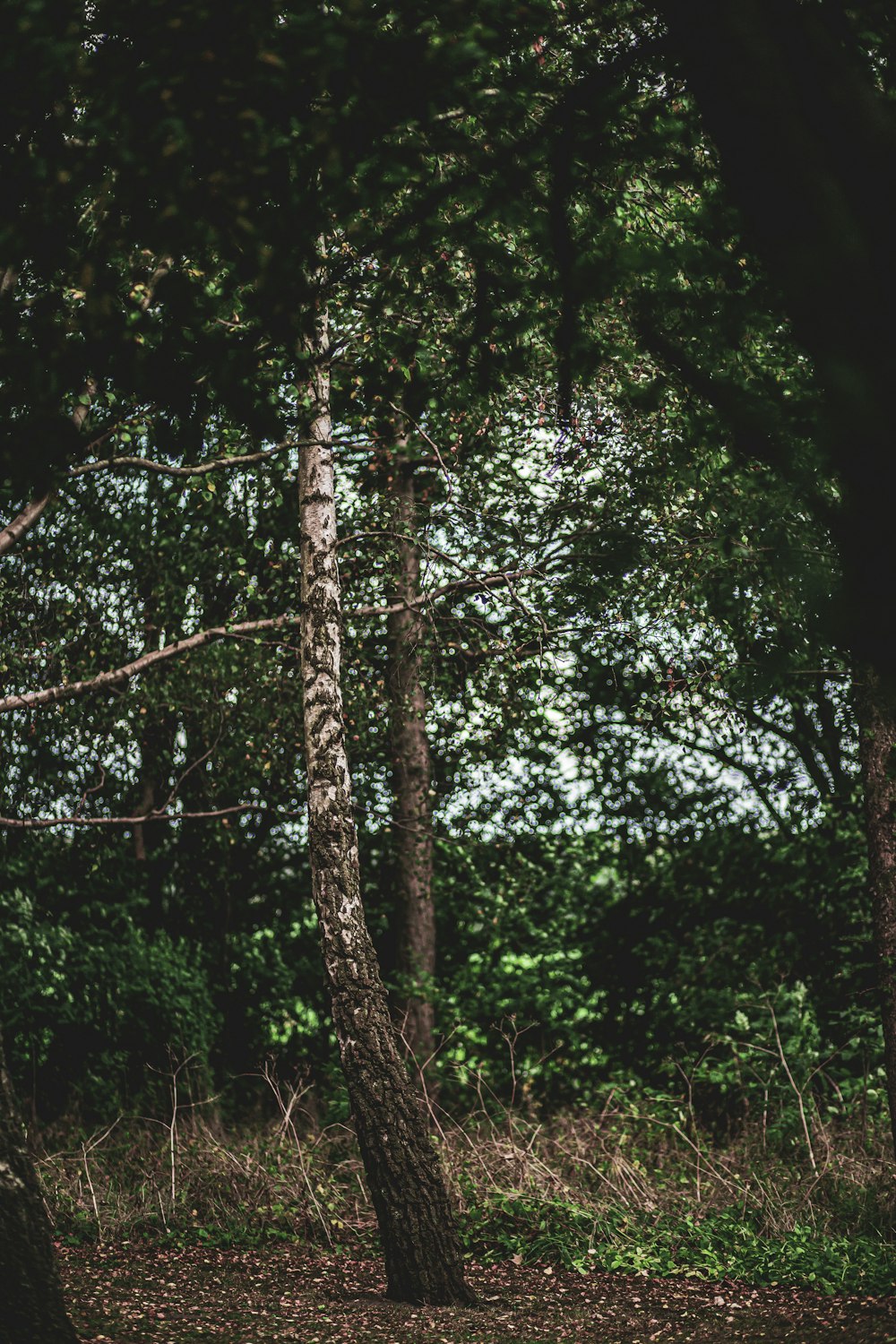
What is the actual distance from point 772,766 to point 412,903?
3.82 metres

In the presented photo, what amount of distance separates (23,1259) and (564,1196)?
14.1ft

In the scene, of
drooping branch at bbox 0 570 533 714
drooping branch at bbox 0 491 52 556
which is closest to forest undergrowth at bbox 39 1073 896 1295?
drooping branch at bbox 0 570 533 714

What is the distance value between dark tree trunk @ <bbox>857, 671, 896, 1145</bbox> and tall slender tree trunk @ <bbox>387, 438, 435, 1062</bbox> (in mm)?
3897

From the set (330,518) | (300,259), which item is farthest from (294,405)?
(300,259)

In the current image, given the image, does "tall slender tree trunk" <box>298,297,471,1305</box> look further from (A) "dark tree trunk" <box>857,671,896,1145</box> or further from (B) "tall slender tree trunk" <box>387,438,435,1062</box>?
(A) "dark tree trunk" <box>857,671,896,1145</box>

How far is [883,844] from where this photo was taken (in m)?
7.50

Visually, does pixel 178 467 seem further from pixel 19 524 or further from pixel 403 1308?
pixel 403 1308

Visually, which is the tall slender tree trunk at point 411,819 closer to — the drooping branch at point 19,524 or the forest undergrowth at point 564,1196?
the forest undergrowth at point 564,1196

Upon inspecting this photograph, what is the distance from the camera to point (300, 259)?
3936 millimetres

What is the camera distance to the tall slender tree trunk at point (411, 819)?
10.3m

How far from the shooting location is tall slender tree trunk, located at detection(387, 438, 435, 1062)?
10.3 metres

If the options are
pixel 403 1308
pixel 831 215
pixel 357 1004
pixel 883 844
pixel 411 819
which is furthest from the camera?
pixel 411 819

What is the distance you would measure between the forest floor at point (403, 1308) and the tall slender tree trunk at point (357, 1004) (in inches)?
11.3

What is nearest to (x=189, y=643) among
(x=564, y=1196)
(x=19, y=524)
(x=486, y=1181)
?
(x=19, y=524)
